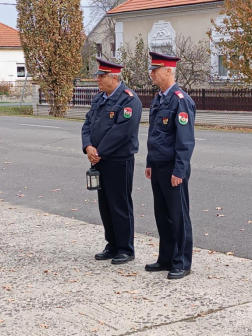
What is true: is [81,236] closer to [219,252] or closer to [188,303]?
[219,252]

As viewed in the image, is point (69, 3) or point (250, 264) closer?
point (250, 264)

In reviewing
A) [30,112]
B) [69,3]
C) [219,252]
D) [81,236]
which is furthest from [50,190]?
[30,112]

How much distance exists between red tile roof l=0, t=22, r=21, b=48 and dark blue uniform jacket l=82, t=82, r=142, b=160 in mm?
54293

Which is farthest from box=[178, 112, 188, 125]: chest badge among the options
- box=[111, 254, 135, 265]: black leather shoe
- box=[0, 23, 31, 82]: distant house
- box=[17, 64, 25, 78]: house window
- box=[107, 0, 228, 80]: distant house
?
box=[17, 64, 25, 78]: house window

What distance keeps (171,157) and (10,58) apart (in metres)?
55.5

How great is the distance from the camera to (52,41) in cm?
2852

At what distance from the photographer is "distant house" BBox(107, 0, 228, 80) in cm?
3083

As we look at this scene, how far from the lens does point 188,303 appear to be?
505cm

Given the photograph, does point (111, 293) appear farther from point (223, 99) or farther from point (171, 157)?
point (223, 99)

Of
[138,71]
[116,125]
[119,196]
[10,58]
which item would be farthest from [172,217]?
[10,58]

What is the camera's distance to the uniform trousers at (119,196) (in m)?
6.11

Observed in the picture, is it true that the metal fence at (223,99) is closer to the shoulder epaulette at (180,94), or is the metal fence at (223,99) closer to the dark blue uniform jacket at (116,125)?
the dark blue uniform jacket at (116,125)

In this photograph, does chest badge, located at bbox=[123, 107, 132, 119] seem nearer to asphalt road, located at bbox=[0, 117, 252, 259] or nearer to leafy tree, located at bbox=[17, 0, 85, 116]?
asphalt road, located at bbox=[0, 117, 252, 259]

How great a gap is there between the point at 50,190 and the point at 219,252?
4.39 meters
